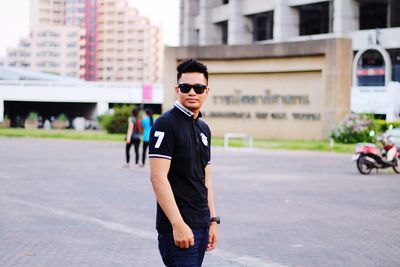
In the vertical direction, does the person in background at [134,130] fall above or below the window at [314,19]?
below

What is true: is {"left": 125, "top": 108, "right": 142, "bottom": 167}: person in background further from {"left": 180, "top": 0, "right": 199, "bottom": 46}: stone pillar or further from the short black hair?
{"left": 180, "top": 0, "right": 199, "bottom": 46}: stone pillar

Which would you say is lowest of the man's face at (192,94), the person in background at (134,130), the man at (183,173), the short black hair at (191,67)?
the person in background at (134,130)

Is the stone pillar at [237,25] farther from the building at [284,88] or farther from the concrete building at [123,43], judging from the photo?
the concrete building at [123,43]

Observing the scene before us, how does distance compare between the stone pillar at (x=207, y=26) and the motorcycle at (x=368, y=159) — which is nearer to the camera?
the motorcycle at (x=368, y=159)

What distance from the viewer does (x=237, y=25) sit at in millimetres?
63500

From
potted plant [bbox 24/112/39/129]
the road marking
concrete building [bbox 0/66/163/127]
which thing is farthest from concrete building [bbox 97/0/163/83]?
the road marking

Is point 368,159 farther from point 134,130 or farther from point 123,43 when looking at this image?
point 123,43

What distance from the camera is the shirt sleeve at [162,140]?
16.4 ft

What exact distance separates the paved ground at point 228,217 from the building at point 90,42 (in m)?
146

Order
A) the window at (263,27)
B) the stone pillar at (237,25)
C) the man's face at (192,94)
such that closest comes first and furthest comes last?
the man's face at (192,94) < the stone pillar at (237,25) < the window at (263,27)

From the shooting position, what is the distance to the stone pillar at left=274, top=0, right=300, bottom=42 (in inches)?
2299

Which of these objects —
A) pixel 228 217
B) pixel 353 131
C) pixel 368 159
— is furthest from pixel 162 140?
pixel 353 131

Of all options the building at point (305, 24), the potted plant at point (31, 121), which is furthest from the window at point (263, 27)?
the potted plant at point (31, 121)

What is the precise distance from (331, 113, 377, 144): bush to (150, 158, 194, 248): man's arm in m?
30.2
